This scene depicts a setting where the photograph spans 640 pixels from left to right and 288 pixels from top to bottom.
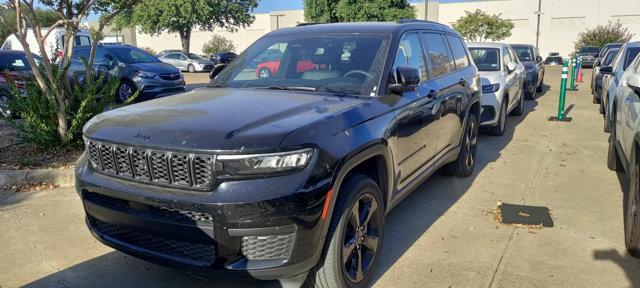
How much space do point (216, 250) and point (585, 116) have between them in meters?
10.1

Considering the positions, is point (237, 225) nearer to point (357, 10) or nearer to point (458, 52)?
point (458, 52)

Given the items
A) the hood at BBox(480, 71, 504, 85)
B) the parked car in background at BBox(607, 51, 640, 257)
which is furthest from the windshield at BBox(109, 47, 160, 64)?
the parked car in background at BBox(607, 51, 640, 257)

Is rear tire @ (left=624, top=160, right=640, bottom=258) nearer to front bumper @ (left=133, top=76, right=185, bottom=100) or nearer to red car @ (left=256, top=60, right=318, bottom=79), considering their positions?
red car @ (left=256, top=60, right=318, bottom=79)

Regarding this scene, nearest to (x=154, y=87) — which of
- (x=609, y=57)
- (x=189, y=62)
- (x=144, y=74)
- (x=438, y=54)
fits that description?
(x=144, y=74)

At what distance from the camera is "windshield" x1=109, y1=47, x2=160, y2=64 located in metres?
13.0

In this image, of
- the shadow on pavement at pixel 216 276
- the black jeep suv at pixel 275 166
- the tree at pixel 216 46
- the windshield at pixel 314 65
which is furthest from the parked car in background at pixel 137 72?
the tree at pixel 216 46

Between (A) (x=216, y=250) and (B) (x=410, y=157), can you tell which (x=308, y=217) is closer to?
(A) (x=216, y=250)

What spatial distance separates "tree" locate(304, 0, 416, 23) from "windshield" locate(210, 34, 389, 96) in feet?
109

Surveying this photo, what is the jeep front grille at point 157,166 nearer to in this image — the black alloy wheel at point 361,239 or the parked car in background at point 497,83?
the black alloy wheel at point 361,239

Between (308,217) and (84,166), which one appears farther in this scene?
(84,166)

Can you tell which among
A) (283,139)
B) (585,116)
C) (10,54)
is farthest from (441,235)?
(10,54)

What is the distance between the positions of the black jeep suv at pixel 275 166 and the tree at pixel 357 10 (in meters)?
33.6

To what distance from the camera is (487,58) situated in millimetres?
9258

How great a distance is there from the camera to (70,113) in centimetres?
627
